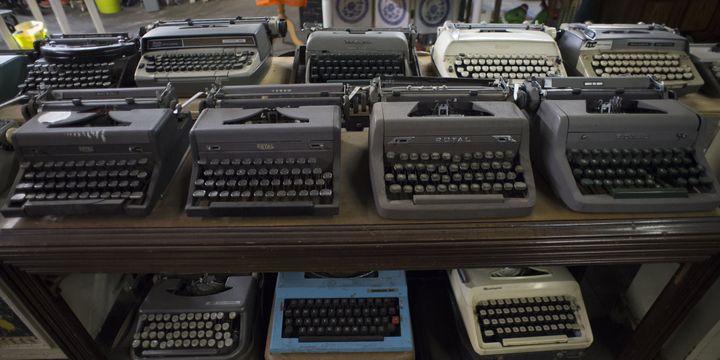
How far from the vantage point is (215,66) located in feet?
6.16

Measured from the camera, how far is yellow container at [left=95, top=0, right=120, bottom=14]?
Result: 6586 mm

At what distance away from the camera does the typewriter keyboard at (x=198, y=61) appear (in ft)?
6.13

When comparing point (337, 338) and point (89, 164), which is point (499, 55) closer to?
point (337, 338)

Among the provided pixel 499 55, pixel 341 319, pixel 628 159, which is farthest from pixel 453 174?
pixel 499 55

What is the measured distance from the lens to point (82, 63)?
185 centimetres

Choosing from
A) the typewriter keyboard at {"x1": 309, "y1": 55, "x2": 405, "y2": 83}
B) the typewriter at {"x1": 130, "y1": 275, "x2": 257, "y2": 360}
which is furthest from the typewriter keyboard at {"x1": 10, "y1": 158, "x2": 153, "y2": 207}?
the typewriter keyboard at {"x1": 309, "y1": 55, "x2": 405, "y2": 83}

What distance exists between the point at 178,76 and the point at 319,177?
3.66ft

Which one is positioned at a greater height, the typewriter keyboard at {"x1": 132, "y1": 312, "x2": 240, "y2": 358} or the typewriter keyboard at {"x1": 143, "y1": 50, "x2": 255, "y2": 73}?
the typewriter keyboard at {"x1": 143, "y1": 50, "x2": 255, "y2": 73}

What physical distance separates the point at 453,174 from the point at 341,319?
725mm

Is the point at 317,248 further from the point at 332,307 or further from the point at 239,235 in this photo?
the point at 332,307

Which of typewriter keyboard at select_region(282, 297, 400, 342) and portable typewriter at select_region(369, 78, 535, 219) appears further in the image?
typewriter keyboard at select_region(282, 297, 400, 342)

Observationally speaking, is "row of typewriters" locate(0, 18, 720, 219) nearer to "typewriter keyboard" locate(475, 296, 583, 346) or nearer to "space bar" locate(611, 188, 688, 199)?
"space bar" locate(611, 188, 688, 199)

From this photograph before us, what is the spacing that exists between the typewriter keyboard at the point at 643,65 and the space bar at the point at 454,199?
1271mm

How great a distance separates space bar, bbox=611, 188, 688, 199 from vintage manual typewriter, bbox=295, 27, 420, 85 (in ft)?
3.72
